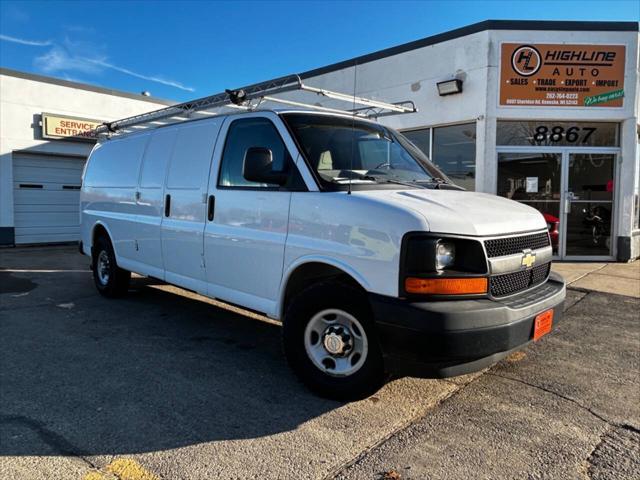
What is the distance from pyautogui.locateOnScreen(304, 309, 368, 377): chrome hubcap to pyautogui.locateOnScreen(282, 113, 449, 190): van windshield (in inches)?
38.0

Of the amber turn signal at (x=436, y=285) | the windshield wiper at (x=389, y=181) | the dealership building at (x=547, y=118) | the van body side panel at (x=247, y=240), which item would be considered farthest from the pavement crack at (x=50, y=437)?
the dealership building at (x=547, y=118)

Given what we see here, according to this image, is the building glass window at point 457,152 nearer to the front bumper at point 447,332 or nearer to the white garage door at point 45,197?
the front bumper at point 447,332

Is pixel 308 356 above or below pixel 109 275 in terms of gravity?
below

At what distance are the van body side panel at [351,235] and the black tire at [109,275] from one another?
12.1ft

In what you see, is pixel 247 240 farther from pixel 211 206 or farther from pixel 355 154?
pixel 355 154

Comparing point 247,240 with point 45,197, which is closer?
point 247,240

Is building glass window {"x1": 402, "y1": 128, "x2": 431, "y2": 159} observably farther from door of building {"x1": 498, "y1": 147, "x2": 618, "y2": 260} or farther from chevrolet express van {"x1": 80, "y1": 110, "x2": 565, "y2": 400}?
chevrolet express van {"x1": 80, "y1": 110, "x2": 565, "y2": 400}

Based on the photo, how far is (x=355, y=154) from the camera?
14.0 ft

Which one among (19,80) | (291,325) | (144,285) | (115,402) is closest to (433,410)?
(291,325)

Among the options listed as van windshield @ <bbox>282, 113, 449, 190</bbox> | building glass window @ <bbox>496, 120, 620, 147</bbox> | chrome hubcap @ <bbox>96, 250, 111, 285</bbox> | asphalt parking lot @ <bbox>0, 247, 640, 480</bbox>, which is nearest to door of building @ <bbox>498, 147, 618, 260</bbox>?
building glass window @ <bbox>496, 120, 620, 147</bbox>

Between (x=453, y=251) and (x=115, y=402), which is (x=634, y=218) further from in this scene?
(x=115, y=402)

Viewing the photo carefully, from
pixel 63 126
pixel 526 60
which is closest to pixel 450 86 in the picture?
pixel 526 60

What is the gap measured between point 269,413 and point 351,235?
1339 millimetres

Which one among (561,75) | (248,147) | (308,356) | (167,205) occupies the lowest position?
(308,356)
